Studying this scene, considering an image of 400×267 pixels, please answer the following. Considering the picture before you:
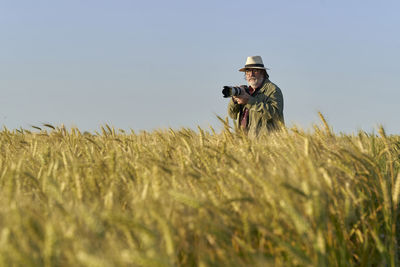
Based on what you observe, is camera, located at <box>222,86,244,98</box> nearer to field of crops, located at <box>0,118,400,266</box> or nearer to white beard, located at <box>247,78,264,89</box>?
white beard, located at <box>247,78,264,89</box>

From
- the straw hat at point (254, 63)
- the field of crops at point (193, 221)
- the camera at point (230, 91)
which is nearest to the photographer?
the field of crops at point (193, 221)

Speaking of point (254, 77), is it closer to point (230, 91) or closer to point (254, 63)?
point (254, 63)

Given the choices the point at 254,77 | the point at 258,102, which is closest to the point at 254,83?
the point at 254,77

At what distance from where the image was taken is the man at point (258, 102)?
456 cm

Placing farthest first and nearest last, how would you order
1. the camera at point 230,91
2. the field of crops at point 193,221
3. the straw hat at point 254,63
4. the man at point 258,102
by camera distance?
the straw hat at point 254,63, the man at point 258,102, the camera at point 230,91, the field of crops at point 193,221

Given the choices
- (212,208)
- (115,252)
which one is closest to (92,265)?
(115,252)

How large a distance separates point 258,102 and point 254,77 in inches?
19.8

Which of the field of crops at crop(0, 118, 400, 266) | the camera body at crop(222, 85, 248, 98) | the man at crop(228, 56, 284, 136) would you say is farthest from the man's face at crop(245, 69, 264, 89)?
the field of crops at crop(0, 118, 400, 266)

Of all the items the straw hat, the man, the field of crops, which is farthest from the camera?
the straw hat

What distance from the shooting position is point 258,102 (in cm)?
464

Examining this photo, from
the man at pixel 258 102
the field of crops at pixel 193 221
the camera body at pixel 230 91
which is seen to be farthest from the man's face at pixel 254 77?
the field of crops at pixel 193 221

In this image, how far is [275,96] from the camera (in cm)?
471

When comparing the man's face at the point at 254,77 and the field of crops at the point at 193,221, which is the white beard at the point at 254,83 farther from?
the field of crops at the point at 193,221

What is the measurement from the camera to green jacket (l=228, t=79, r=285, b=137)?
4574 millimetres
